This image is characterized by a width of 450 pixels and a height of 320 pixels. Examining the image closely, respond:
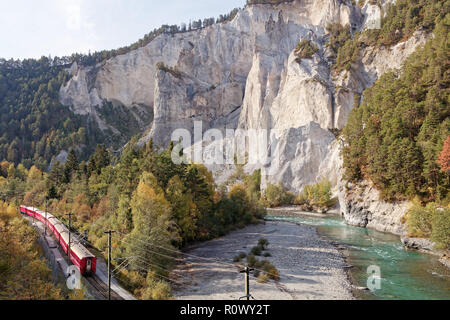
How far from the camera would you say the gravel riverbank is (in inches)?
800

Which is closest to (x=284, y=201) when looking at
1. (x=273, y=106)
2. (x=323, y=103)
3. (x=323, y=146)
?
(x=323, y=146)

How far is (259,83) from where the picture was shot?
356 ft

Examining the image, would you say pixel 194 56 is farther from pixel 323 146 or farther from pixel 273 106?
pixel 323 146

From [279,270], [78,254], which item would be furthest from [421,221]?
[78,254]

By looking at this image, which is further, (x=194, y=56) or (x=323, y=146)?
(x=194, y=56)

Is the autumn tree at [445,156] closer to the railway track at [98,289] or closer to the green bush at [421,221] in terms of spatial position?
the green bush at [421,221]

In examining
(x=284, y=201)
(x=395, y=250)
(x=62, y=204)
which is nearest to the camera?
(x=395, y=250)

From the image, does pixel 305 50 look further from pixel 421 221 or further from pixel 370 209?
pixel 421 221

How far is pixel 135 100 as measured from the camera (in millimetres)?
148375

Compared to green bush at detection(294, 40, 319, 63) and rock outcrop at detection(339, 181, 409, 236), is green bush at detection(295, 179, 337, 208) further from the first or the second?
green bush at detection(294, 40, 319, 63)

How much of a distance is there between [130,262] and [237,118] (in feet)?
330

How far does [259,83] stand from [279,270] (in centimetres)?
9096

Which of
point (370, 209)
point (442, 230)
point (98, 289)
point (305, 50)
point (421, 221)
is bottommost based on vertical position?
point (98, 289)

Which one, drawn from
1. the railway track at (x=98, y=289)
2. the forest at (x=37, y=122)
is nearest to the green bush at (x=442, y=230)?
the railway track at (x=98, y=289)
